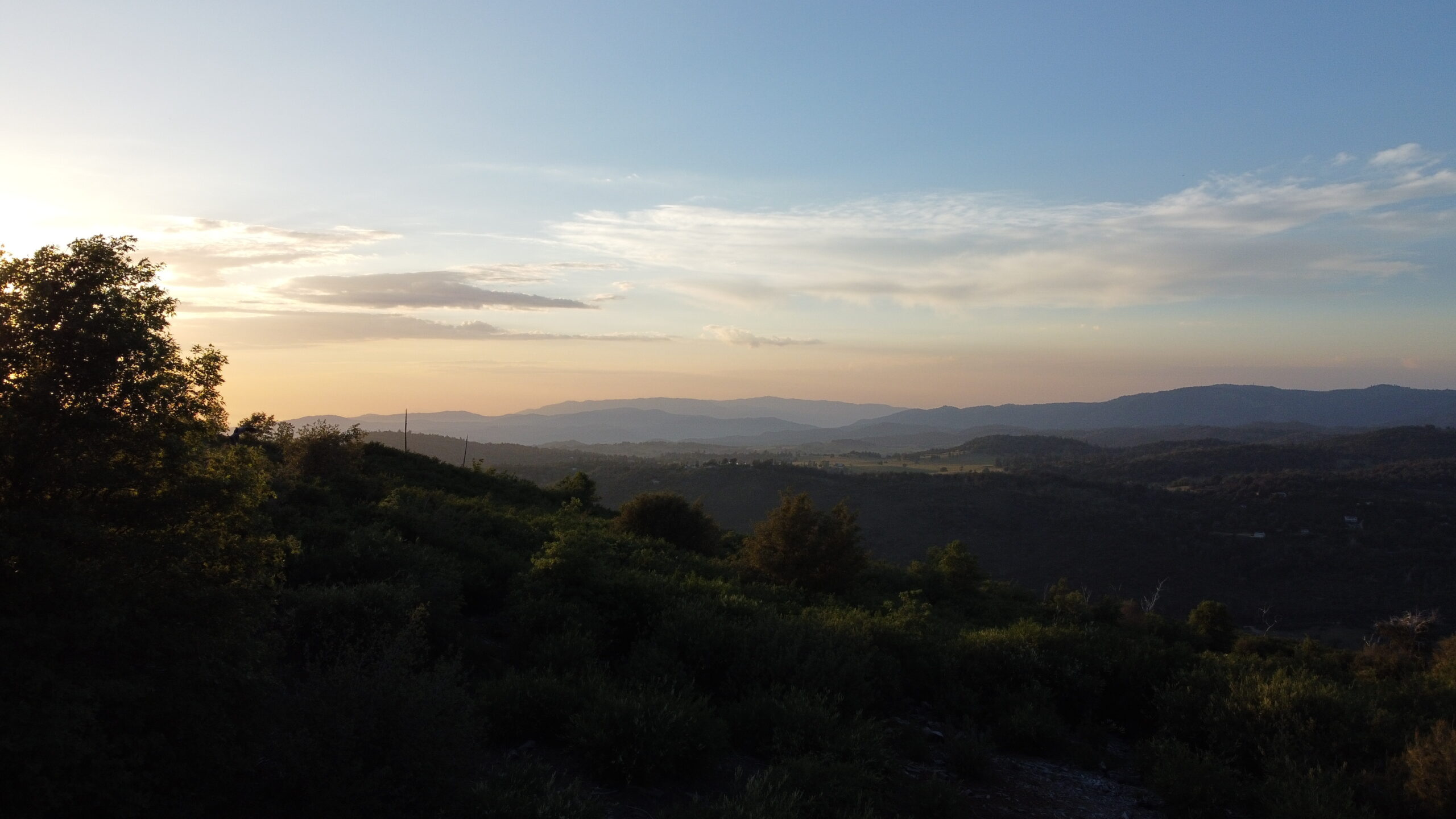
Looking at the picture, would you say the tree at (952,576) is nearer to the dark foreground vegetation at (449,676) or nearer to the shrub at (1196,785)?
the dark foreground vegetation at (449,676)

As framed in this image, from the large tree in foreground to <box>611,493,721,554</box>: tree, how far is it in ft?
51.2

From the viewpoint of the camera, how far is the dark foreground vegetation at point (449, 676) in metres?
4.25

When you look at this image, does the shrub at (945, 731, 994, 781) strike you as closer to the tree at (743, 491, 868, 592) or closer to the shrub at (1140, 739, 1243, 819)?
the shrub at (1140, 739, 1243, 819)

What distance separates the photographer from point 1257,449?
88688 mm

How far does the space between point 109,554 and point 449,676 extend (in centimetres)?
234

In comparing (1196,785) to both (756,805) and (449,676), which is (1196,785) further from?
(449,676)

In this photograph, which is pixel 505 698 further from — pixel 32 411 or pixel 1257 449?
pixel 1257 449

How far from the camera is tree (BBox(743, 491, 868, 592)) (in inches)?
675

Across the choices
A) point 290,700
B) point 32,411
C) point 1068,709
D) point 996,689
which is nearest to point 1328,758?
point 1068,709

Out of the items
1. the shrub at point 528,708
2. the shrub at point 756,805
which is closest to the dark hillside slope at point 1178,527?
the shrub at point 528,708

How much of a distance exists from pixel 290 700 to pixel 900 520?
56879 mm

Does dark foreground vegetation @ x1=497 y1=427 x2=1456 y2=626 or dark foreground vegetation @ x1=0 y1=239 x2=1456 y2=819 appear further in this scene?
dark foreground vegetation @ x1=497 y1=427 x2=1456 y2=626

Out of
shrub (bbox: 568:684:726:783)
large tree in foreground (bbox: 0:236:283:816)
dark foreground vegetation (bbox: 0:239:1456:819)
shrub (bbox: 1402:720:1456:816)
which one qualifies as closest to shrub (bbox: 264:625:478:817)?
dark foreground vegetation (bbox: 0:239:1456:819)

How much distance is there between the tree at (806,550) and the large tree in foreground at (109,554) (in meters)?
13.1
